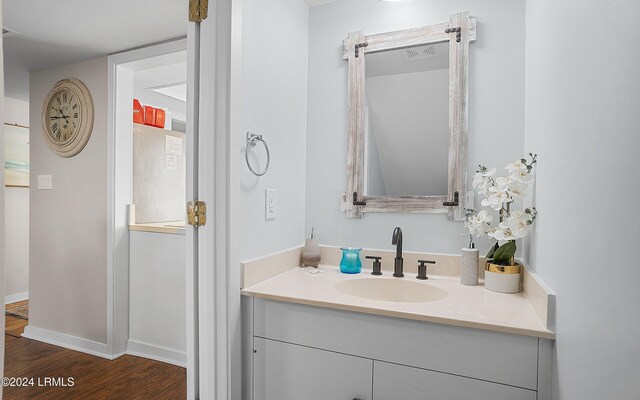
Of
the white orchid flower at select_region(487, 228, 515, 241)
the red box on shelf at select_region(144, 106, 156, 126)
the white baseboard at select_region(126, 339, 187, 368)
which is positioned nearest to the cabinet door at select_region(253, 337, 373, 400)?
the white orchid flower at select_region(487, 228, 515, 241)

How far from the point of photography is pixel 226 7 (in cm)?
125

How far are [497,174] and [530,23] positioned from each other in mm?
615

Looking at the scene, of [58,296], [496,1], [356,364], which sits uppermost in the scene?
[496,1]

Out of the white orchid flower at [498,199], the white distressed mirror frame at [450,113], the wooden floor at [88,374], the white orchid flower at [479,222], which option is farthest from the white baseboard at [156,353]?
the white orchid flower at [498,199]

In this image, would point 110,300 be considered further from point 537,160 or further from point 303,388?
point 537,160

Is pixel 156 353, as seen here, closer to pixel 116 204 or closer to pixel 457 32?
pixel 116 204

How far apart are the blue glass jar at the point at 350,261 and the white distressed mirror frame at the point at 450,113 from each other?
20 centimetres

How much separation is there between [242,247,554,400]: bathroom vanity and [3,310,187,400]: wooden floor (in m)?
1.19

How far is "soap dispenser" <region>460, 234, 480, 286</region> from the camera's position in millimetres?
1479

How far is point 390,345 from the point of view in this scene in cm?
115

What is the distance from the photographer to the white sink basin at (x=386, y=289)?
5.05 feet

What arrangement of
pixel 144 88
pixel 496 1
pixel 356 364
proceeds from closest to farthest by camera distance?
1. pixel 356 364
2. pixel 496 1
3. pixel 144 88

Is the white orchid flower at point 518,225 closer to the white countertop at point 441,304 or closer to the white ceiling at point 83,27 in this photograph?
the white countertop at point 441,304

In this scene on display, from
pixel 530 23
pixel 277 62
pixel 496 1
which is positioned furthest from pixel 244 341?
pixel 496 1
